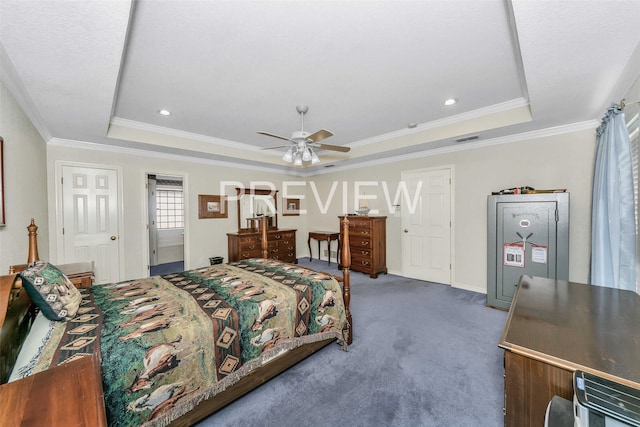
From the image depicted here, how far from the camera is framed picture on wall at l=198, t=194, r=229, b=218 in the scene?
4980mm

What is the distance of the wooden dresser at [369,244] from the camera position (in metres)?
4.91

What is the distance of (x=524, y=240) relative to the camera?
10.7 feet

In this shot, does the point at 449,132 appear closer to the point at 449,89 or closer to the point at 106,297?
the point at 449,89

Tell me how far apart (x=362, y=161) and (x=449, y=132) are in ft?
6.46

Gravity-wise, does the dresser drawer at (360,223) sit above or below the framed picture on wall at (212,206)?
below

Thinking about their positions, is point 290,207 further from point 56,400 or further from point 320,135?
point 56,400

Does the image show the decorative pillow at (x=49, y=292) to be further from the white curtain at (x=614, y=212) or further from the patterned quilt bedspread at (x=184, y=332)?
the white curtain at (x=614, y=212)

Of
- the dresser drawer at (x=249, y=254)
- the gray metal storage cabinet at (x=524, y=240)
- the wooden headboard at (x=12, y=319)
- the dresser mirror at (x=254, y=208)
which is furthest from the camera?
the dresser mirror at (x=254, y=208)

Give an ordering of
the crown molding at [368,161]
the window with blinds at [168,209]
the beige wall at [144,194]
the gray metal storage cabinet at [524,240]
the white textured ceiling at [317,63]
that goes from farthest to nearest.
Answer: the window with blinds at [168,209] → the beige wall at [144,194] → the crown molding at [368,161] → the gray metal storage cabinet at [524,240] → the white textured ceiling at [317,63]

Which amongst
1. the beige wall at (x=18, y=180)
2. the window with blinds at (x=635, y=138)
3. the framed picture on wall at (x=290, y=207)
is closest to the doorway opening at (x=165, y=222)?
the framed picture on wall at (x=290, y=207)

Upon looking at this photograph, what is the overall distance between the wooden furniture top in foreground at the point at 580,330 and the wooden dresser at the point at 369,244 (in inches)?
127

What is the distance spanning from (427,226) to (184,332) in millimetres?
4194

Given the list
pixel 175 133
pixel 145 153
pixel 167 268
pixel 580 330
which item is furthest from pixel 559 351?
pixel 167 268

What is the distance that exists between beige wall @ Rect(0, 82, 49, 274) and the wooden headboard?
0.58m
